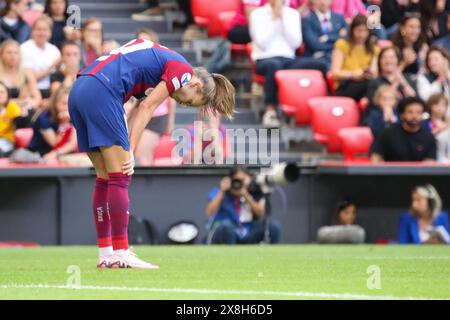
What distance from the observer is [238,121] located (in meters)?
17.9

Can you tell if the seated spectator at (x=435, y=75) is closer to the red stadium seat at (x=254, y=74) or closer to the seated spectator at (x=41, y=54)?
the red stadium seat at (x=254, y=74)

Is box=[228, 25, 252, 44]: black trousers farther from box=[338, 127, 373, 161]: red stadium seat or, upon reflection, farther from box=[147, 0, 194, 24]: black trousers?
box=[338, 127, 373, 161]: red stadium seat

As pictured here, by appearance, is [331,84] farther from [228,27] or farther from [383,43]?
[228,27]

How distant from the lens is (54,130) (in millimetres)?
15922

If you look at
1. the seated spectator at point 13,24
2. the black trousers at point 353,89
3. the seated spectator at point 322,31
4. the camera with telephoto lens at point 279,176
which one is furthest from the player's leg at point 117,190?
the seated spectator at point 322,31

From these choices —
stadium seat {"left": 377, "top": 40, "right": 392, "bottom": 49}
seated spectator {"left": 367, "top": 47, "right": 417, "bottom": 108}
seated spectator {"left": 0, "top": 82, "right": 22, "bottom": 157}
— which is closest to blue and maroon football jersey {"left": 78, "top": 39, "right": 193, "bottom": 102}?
seated spectator {"left": 0, "top": 82, "right": 22, "bottom": 157}

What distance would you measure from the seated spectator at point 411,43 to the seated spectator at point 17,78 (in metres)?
4.97

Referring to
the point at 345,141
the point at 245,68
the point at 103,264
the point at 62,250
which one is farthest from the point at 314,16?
the point at 103,264

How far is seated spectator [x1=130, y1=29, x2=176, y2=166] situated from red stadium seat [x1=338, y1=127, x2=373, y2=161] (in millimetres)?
2121

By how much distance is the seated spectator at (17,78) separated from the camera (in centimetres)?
1641

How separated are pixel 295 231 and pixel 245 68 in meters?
3.63

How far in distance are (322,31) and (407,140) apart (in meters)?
2.92
